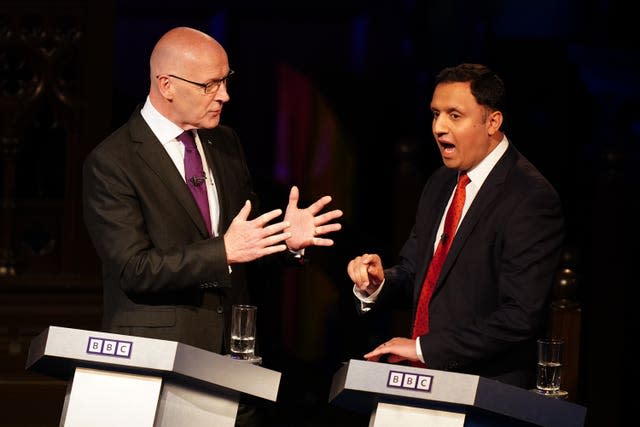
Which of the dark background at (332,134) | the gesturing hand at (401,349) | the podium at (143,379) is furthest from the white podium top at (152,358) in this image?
the dark background at (332,134)

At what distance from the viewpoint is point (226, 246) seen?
9.63ft

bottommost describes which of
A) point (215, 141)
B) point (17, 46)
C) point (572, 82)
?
point (215, 141)

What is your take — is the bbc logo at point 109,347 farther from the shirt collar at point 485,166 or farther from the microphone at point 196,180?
the shirt collar at point 485,166

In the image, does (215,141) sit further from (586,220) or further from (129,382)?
(586,220)

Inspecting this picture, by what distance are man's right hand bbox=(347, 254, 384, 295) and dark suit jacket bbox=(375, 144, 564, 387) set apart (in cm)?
17

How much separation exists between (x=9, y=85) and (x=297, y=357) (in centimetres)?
161

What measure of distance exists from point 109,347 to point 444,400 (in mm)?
659

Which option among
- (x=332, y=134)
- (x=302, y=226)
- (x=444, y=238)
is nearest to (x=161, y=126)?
(x=302, y=226)

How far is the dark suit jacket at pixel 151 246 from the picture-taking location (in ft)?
9.68

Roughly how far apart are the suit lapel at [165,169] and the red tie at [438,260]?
1.89ft

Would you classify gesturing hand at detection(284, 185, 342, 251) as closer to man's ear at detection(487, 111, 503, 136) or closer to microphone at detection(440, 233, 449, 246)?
microphone at detection(440, 233, 449, 246)

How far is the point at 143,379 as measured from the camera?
2.42 metres

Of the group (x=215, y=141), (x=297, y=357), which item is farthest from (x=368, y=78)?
(x=215, y=141)

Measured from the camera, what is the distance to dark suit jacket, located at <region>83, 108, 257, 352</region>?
2951 millimetres
